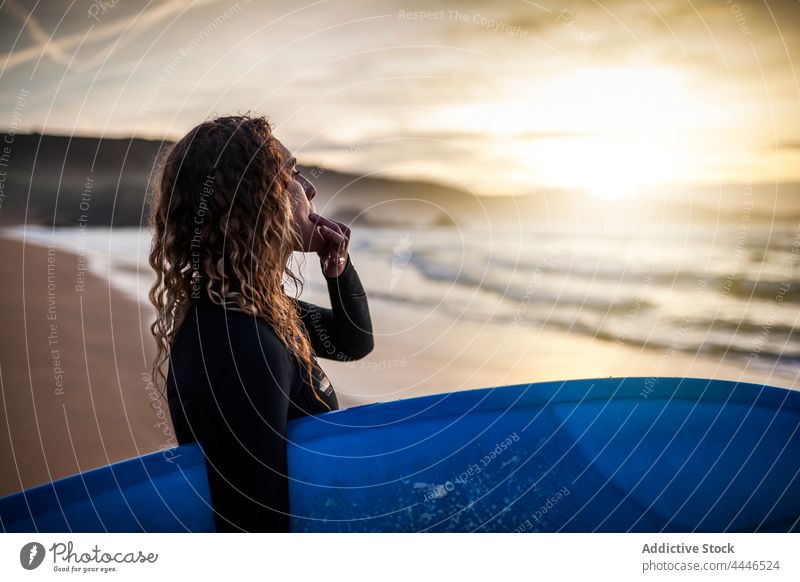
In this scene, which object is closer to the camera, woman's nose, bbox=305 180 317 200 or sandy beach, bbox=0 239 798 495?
woman's nose, bbox=305 180 317 200

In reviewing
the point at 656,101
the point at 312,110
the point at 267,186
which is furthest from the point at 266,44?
the point at 656,101

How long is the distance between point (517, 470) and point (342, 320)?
1.32ft

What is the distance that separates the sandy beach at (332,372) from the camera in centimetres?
198

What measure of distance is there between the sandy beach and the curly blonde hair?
0.75 metres

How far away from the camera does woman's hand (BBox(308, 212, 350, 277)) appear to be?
45.3 inches

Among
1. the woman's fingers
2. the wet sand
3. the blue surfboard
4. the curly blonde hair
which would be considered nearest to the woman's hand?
the woman's fingers

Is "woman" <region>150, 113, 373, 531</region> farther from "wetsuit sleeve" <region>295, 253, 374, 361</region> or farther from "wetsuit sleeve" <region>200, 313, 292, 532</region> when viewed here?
"wetsuit sleeve" <region>295, 253, 374, 361</region>

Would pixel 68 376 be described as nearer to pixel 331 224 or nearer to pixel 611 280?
pixel 331 224

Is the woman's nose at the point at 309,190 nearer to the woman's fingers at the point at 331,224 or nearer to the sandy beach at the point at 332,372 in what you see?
the woman's fingers at the point at 331,224

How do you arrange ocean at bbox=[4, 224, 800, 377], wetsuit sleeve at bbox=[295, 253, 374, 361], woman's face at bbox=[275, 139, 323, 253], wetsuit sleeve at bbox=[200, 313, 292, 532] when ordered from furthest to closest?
1. ocean at bbox=[4, 224, 800, 377]
2. wetsuit sleeve at bbox=[295, 253, 374, 361]
3. woman's face at bbox=[275, 139, 323, 253]
4. wetsuit sleeve at bbox=[200, 313, 292, 532]

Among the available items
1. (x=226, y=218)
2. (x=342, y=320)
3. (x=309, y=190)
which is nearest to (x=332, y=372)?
(x=342, y=320)

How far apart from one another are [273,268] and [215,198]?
132 millimetres

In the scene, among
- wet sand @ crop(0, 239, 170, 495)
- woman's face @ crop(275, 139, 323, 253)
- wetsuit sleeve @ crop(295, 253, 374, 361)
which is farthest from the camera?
wet sand @ crop(0, 239, 170, 495)

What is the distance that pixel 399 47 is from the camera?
4.66 feet
